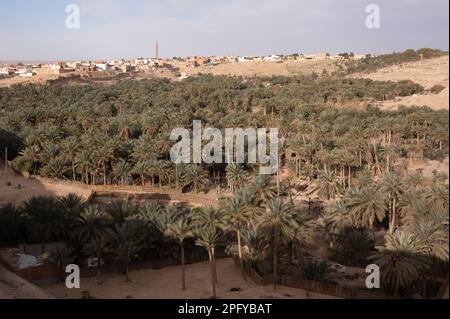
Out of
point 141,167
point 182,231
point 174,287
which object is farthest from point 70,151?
point 174,287

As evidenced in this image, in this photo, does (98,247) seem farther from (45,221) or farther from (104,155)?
(104,155)

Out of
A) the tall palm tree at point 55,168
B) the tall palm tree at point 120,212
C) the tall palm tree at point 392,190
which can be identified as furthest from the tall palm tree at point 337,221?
the tall palm tree at point 55,168

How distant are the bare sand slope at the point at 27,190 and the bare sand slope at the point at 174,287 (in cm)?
1517

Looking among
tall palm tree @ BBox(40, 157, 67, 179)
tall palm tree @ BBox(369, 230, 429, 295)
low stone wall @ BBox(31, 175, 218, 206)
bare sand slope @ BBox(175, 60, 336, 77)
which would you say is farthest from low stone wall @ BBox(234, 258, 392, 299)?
bare sand slope @ BBox(175, 60, 336, 77)

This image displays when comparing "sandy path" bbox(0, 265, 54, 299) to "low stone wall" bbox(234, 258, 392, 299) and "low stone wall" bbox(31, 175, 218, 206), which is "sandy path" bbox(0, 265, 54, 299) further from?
"low stone wall" bbox(31, 175, 218, 206)

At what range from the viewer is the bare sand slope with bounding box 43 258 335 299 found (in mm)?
23875

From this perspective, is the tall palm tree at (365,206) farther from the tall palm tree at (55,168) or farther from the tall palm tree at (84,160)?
the tall palm tree at (55,168)

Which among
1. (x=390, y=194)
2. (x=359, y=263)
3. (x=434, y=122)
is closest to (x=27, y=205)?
Answer: (x=359, y=263)

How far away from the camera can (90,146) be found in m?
44.9

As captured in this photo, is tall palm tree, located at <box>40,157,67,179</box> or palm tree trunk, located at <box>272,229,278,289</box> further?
tall palm tree, located at <box>40,157,67,179</box>

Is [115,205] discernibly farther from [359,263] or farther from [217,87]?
[217,87]

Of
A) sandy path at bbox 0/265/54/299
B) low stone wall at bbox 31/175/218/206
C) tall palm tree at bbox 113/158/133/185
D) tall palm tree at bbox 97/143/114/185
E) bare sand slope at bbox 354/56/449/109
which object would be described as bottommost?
sandy path at bbox 0/265/54/299

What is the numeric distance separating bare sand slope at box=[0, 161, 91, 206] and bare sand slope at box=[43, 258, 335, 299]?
15171mm
